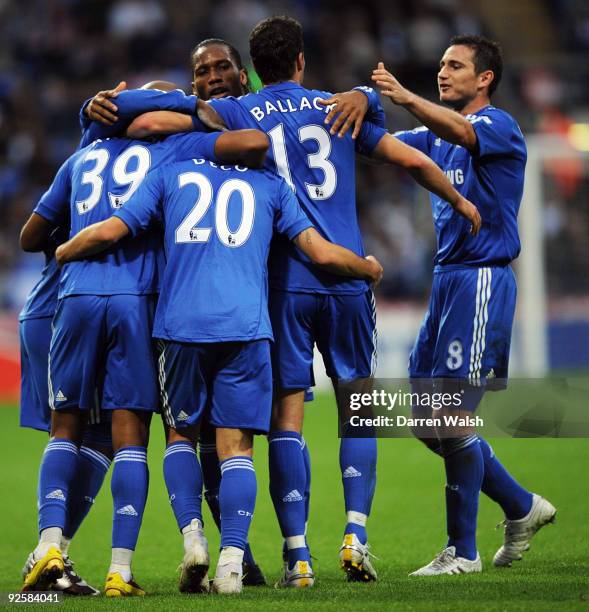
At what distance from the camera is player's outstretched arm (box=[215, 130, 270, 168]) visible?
4.71m

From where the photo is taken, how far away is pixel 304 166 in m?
4.98

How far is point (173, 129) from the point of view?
4891mm

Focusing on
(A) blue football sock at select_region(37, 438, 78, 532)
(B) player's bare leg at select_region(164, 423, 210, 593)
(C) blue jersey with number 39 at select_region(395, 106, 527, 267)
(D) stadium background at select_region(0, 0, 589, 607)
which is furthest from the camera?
(D) stadium background at select_region(0, 0, 589, 607)

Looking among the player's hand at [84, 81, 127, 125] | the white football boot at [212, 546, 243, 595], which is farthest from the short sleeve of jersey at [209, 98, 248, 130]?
the white football boot at [212, 546, 243, 595]

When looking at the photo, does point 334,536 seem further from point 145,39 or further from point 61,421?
point 145,39

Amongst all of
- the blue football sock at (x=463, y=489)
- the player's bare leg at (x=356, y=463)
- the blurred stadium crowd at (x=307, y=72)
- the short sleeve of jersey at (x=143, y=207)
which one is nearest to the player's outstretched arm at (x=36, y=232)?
the short sleeve of jersey at (x=143, y=207)

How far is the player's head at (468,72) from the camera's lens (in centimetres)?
557

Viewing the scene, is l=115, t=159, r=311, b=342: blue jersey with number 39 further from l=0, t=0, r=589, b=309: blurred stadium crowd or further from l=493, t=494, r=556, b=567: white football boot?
l=0, t=0, r=589, b=309: blurred stadium crowd

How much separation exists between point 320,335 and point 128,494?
106 centimetres

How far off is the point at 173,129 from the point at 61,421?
1306 millimetres

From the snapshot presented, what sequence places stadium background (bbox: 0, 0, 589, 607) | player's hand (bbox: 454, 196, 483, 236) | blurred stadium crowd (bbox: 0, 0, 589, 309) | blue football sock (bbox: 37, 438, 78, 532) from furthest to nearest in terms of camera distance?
blurred stadium crowd (bbox: 0, 0, 589, 309) < stadium background (bbox: 0, 0, 589, 607) < player's hand (bbox: 454, 196, 483, 236) < blue football sock (bbox: 37, 438, 78, 532)

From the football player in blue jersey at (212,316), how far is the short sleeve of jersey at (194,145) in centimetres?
8

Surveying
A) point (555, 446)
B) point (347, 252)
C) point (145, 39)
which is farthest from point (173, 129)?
point (145, 39)

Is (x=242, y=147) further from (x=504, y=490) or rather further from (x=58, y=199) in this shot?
(x=504, y=490)
